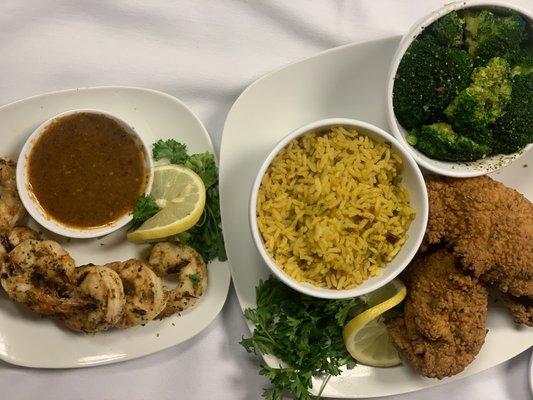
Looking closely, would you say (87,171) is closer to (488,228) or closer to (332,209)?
(332,209)

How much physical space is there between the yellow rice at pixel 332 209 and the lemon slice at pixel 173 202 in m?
0.30

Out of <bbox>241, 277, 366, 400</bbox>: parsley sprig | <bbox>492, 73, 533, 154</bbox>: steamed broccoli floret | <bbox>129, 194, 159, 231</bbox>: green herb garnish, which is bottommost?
<bbox>241, 277, 366, 400</bbox>: parsley sprig

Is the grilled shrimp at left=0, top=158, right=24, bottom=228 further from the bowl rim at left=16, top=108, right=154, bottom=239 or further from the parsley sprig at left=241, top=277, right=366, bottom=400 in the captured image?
the parsley sprig at left=241, top=277, right=366, bottom=400

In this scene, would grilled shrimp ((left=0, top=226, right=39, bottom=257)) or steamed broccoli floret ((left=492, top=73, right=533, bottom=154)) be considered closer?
steamed broccoli floret ((left=492, top=73, right=533, bottom=154))

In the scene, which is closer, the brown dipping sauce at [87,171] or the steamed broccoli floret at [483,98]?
the steamed broccoli floret at [483,98]

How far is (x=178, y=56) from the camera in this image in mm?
2418

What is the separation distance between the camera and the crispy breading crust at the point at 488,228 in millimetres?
2090

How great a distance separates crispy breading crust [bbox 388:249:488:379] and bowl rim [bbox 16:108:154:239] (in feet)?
3.93

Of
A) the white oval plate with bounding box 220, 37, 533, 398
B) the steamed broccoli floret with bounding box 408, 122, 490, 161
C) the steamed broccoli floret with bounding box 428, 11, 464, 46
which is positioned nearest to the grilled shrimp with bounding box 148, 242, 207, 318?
the white oval plate with bounding box 220, 37, 533, 398

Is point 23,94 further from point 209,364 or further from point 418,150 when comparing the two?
point 418,150

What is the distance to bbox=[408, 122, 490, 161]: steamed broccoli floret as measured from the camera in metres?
2.09

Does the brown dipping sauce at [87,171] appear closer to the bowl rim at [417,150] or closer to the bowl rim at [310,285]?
the bowl rim at [310,285]

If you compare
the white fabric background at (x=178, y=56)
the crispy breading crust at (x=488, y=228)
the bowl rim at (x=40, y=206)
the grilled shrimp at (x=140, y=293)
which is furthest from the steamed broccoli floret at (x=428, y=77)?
the grilled shrimp at (x=140, y=293)

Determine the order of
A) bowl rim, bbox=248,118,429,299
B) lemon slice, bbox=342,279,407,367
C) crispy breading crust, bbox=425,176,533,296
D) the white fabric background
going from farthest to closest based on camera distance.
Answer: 1. the white fabric background
2. lemon slice, bbox=342,279,407,367
3. crispy breading crust, bbox=425,176,533,296
4. bowl rim, bbox=248,118,429,299
